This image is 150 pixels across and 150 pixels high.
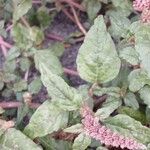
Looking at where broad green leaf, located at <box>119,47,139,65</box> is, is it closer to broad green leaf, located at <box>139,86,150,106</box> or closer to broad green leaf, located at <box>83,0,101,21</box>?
broad green leaf, located at <box>139,86,150,106</box>

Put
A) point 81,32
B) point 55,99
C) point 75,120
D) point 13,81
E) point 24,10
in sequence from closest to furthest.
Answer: point 55,99
point 75,120
point 24,10
point 13,81
point 81,32

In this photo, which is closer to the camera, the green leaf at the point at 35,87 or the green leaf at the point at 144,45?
the green leaf at the point at 144,45

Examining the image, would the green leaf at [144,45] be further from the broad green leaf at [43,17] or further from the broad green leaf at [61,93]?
the broad green leaf at [43,17]

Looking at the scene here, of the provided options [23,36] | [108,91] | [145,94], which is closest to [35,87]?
[23,36]

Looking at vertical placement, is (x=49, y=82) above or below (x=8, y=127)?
above

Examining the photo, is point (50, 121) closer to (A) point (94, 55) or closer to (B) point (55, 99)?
(B) point (55, 99)

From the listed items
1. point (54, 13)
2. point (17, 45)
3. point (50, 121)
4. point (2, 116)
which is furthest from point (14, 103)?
point (54, 13)

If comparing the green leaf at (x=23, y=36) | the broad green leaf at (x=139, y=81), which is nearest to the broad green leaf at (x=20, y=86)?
the green leaf at (x=23, y=36)

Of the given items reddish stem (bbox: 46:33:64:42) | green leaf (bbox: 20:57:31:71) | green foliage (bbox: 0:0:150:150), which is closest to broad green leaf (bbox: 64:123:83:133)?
green foliage (bbox: 0:0:150:150)
